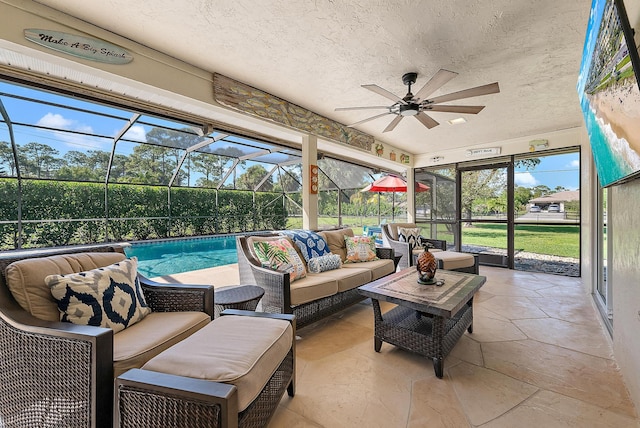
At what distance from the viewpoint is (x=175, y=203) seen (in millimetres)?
8914

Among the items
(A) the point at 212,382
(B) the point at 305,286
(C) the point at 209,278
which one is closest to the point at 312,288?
(B) the point at 305,286

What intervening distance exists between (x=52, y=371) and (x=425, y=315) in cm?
252

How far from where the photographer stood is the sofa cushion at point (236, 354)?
1172mm

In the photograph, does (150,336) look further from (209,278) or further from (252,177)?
(252,177)

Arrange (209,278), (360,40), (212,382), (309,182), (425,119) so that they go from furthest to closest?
(209,278) < (309,182) < (425,119) < (360,40) < (212,382)

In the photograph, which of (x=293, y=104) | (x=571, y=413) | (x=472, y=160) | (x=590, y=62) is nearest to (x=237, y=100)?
(x=293, y=104)

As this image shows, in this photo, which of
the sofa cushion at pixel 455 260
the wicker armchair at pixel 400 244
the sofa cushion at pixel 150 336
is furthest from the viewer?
the wicker armchair at pixel 400 244

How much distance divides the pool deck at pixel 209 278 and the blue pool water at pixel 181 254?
1.00 m

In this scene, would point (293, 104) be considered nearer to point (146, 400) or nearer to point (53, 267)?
point (53, 267)

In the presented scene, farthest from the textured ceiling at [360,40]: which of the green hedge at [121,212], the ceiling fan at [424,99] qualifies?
the green hedge at [121,212]

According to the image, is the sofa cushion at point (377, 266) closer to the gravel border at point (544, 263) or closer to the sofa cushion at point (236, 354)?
the sofa cushion at point (236, 354)

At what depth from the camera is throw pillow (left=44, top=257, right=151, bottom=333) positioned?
1491 mm

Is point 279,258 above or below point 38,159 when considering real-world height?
below

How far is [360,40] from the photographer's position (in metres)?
2.43
